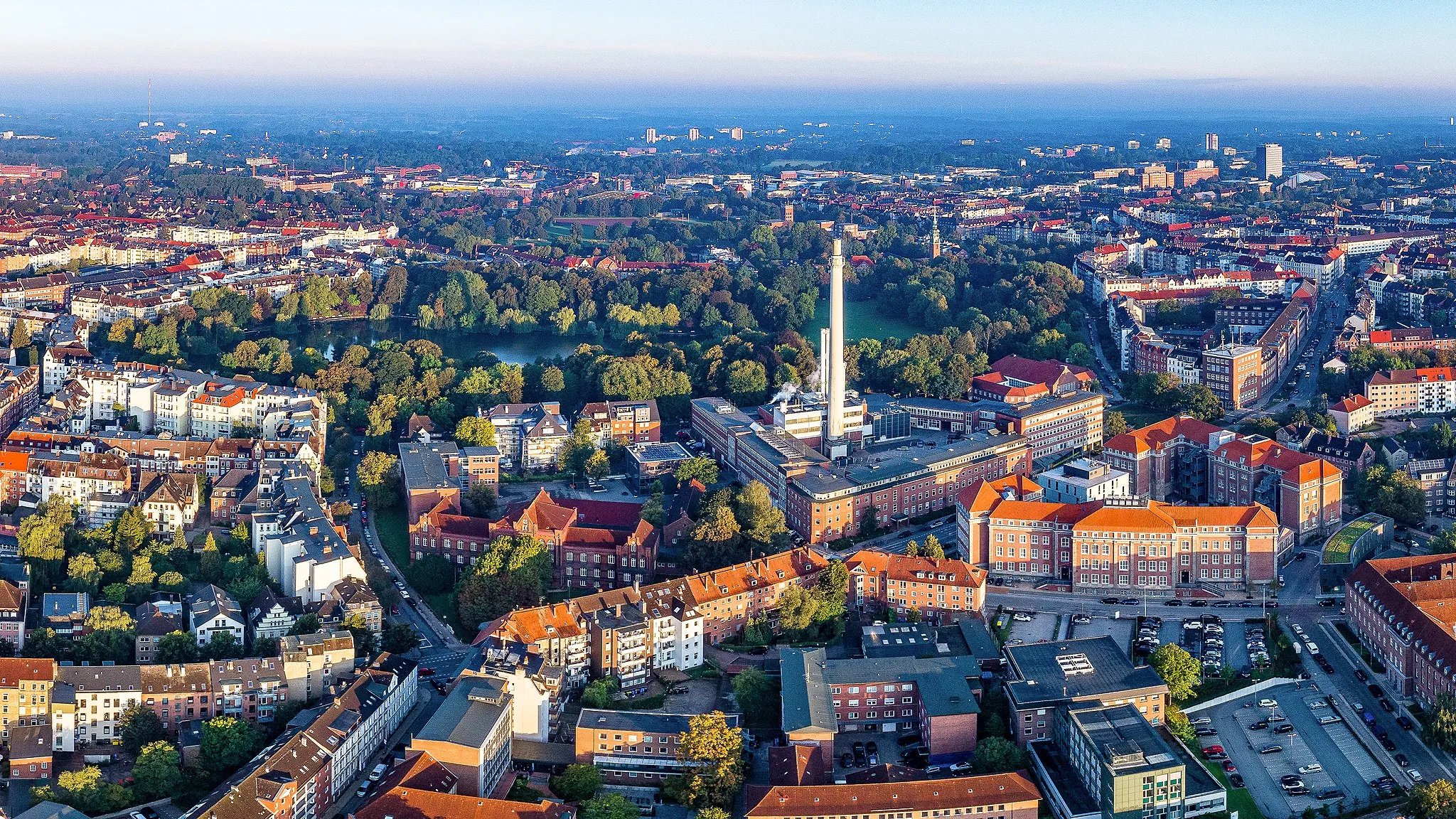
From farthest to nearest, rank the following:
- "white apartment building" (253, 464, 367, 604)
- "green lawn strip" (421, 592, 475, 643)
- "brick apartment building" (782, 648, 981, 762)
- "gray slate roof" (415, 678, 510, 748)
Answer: "white apartment building" (253, 464, 367, 604), "green lawn strip" (421, 592, 475, 643), "brick apartment building" (782, 648, 981, 762), "gray slate roof" (415, 678, 510, 748)

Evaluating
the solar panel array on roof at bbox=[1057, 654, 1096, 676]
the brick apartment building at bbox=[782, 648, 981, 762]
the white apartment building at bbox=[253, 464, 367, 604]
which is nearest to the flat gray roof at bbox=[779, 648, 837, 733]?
the brick apartment building at bbox=[782, 648, 981, 762]

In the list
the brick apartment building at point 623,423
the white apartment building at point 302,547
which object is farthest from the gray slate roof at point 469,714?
the brick apartment building at point 623,423

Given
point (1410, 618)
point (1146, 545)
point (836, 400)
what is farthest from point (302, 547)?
point (1410, 618)

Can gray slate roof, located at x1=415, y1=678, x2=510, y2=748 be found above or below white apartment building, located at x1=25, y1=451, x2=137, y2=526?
below

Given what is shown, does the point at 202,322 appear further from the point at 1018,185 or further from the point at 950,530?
the point at 1018,185

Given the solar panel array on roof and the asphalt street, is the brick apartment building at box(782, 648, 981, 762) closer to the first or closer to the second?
the solar panel array on roof

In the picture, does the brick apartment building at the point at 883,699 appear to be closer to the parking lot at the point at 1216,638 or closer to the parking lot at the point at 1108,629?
the parking lot at the point at 1108,629
